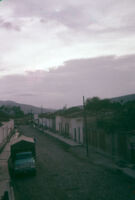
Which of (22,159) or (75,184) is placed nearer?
(75,184)

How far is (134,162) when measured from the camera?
64.2 feet

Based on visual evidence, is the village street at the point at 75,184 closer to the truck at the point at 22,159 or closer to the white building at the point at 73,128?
the truck at the point at 22,159

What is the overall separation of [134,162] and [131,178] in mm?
3825

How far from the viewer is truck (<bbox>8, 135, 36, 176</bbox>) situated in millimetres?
18312

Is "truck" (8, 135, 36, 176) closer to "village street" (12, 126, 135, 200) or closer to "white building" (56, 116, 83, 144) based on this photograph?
"village street" (12, 126, 135, 200)

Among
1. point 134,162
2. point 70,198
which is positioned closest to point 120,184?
point 70,198

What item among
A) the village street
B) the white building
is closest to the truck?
the village street

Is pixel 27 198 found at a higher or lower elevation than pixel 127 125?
lower

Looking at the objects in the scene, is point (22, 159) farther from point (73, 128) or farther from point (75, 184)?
point (73, 128)

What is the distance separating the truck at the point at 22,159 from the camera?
18312mm

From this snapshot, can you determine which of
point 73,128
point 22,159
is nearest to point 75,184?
point 22,159

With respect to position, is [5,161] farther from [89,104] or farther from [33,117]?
[33,117]

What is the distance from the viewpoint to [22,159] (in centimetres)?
1928

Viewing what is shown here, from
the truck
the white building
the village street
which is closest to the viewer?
the village street
